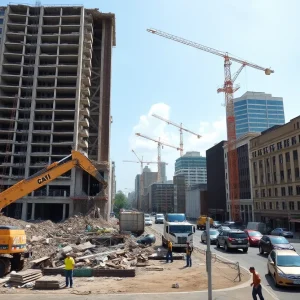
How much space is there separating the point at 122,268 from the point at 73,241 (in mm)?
13789

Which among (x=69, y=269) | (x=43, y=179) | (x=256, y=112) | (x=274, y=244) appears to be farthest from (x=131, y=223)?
(x=256, y=112)

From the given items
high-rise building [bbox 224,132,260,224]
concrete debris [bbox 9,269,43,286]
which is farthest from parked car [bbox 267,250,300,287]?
high-rise building [bbox 224,132,260,224]

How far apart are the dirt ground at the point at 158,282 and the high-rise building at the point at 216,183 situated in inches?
3157

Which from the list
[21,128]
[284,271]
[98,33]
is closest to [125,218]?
[284,271]

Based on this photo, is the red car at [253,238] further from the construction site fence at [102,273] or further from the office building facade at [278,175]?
the office building facade at [278,175]

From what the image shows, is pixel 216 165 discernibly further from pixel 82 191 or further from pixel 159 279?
pixel 159 279

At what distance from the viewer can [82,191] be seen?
70500mm

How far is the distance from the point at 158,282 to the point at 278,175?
5411cm

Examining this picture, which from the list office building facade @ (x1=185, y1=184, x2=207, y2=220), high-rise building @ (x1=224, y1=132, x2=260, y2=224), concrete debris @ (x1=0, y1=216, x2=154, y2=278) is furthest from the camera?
office building facade @ (x1=185, y1=184, x2=207, y2=220)

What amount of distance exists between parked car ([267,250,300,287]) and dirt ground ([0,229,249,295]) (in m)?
2.07

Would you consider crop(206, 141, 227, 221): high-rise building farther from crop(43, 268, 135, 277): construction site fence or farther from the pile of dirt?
crop(43, 268, 135, 277): construction site fence

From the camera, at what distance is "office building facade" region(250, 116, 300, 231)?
59.7 metres

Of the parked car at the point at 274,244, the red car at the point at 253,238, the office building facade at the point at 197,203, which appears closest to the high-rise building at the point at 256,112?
the office building facade at the point at 197,203

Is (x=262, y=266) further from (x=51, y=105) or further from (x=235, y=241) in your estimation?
(x=51, y=105)
